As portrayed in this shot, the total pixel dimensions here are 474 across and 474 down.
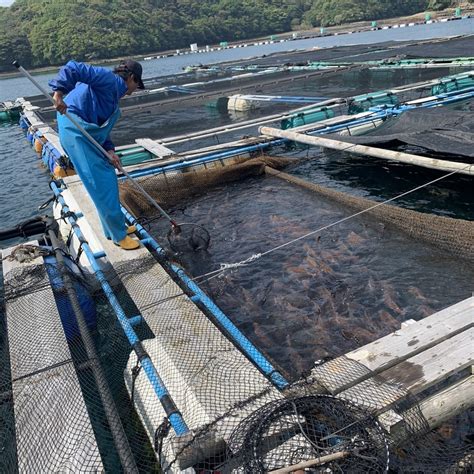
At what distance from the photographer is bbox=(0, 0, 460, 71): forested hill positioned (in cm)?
8512

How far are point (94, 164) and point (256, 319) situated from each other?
3.01m

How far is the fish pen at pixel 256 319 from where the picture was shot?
2.86 m

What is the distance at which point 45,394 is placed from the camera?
12.4 ft

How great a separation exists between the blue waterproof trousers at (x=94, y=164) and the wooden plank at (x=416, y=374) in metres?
4.08

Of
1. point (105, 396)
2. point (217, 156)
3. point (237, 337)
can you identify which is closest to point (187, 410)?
point (105, 396)

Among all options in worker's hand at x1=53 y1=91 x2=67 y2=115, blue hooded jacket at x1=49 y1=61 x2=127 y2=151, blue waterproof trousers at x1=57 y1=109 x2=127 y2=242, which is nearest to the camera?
worker's hand at x1=53 y1=91 x2=67 y2=115

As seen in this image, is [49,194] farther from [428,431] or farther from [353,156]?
[428,431]

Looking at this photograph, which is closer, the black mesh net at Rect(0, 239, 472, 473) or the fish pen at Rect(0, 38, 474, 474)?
the black mesh net at Rect(0, 239, 472, 473)

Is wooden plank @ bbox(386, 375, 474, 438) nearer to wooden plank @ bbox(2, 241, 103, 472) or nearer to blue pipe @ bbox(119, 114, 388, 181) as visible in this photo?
wooden plank @ bbox(2, 241, 103, 472)

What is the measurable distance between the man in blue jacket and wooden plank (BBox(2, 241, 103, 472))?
1458 millimetres

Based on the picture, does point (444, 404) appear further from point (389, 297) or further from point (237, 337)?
point (389, 297)

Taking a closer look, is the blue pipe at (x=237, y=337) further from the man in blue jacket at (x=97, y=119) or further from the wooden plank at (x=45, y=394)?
the wooden plank at (x=45, y=394)

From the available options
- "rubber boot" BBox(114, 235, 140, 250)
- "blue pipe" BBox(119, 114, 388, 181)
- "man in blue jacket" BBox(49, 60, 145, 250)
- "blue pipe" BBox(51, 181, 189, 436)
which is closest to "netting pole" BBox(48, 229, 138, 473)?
"blue pipe" BBox(51, 181, 189, 436)

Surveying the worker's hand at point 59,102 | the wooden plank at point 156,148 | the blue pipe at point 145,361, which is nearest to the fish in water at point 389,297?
the blue pipe at point 145,361
